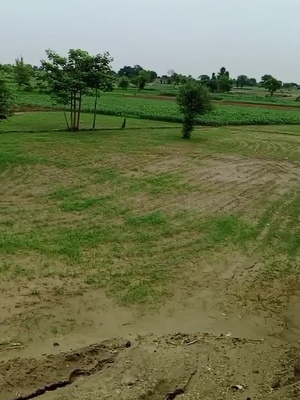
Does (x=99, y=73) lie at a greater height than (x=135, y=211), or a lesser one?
greater

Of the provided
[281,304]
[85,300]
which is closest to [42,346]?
[85,300]

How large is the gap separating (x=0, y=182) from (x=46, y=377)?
9.02 metres

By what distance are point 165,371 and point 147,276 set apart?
2.86 metres

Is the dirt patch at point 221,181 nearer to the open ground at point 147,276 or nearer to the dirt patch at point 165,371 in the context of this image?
the open ground at point 147,276

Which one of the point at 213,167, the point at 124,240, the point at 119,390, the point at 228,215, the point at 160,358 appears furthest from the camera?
the point at 213,167

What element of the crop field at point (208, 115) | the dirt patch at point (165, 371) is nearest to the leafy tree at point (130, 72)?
the crop field at point (208, 115)

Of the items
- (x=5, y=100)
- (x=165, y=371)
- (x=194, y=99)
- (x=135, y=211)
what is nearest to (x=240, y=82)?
(x=194, y=99)

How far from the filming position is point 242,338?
254 inches

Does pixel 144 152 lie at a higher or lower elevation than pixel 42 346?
higher

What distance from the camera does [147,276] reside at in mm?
8242

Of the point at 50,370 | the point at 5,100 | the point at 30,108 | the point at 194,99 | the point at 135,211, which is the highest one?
the point at 194,99

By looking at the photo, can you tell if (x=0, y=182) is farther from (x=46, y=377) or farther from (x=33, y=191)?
(x=46, y=377)

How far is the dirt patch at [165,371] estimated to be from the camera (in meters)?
5.06

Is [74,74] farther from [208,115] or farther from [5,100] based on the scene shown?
[208,115]
